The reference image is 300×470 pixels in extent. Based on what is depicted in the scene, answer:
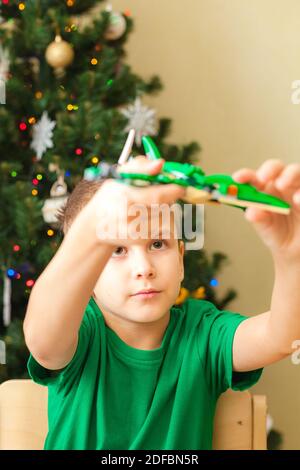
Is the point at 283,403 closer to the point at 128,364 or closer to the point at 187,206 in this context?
the point at 187,206

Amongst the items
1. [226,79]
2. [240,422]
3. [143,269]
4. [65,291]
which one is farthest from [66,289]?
[226,79]

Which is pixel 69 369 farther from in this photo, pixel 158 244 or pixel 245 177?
pixel 245 177

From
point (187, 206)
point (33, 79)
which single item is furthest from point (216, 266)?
point (33, 79)

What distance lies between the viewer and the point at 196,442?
1.00m

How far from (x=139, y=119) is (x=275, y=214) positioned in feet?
3.54

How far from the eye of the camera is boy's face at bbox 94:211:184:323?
3.04 ft

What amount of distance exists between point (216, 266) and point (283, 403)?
0.64 metres

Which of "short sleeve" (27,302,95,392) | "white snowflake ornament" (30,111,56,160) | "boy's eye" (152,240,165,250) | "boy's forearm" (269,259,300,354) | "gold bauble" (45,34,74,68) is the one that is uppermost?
"gold bauble" (45,34,74,68)

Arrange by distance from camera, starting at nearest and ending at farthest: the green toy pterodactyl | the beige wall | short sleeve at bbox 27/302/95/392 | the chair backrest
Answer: the green toy pterodactyl → short sleeve at bbox 27/302/95/392 → the chair backrest → the beige wall

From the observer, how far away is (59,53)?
169 cm

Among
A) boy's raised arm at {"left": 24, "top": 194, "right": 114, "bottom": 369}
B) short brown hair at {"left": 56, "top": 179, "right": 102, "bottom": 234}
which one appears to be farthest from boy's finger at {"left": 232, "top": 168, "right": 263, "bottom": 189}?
short brown hair at {"left": 56, "top": 179, "right": 102, "bottom": 234}

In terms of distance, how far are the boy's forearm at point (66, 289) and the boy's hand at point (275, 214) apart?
162 mm

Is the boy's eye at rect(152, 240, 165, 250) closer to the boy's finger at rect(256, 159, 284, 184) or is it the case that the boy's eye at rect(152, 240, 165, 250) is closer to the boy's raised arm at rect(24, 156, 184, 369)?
the boy's raised arm at rect(24, 156, 184, 369)

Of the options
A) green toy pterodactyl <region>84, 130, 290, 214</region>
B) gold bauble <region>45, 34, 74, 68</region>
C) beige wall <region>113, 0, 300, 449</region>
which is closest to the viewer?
green toy pterodactyl <region>84, 130, 290, 214</region>
